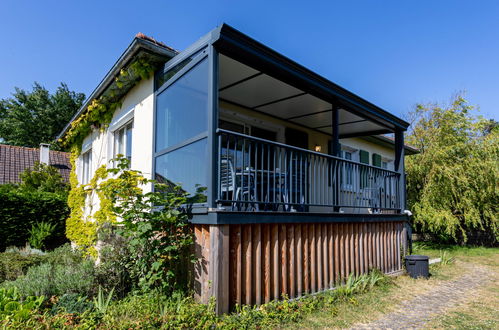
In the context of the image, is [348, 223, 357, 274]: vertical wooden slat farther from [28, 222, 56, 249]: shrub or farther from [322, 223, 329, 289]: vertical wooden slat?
[28, 222, 56, 249]: shrub

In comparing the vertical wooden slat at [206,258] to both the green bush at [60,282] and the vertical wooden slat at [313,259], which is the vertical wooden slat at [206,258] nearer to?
the green bush at [60,282]

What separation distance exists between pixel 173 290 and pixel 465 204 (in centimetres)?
1048

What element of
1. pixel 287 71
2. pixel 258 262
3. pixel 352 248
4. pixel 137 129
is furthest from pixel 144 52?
pixel 352 248

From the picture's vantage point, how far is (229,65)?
17.9 ft

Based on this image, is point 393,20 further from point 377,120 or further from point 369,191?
point 369,191

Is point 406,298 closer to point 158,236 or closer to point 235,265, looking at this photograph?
point 235,265

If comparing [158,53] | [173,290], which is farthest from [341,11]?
[173,290]

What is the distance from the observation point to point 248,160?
4.60m

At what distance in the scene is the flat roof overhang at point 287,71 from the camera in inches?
174

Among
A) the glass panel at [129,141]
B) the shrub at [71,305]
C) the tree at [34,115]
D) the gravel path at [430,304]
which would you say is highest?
the tree at [34,115]

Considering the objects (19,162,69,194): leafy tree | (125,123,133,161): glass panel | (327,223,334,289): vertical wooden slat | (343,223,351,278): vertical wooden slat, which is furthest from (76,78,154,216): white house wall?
(19,162,69,194): leafy tree

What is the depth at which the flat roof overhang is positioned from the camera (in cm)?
441

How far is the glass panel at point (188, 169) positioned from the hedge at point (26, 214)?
289 inches

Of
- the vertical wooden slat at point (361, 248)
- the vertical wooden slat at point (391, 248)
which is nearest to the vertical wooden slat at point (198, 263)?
the vertical wooden slat at point (361, 248)
